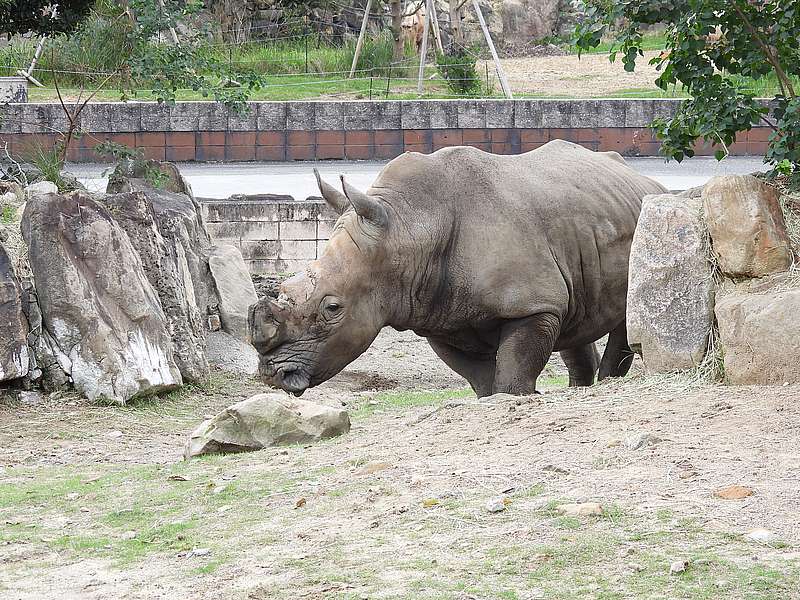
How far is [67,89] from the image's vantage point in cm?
2097

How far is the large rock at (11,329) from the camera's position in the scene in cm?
851

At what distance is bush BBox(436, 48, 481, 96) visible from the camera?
70.4 ft

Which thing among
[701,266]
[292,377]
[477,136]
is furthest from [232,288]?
[477,136]

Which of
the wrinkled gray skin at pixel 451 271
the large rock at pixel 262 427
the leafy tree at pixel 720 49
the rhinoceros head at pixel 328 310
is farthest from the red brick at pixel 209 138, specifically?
the large rock at pixel 262 427

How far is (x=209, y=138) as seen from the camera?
17.6m

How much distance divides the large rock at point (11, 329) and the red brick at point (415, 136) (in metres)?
9.70

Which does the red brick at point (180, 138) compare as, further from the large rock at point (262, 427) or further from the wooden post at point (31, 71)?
the large rock at point (262, 427)

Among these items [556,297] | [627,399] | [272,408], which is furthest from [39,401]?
[627,399]

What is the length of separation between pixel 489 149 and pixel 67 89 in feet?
23.9

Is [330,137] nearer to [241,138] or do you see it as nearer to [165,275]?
[241,138]

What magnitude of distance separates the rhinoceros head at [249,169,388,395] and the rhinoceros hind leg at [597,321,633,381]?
2.42m

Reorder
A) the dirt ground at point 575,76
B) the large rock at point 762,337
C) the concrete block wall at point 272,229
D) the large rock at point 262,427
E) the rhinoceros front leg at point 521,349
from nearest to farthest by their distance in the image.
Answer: the large rock at point 762,337 → the large rock at point 262,427 → the rhinoceros front leg at point 521,349 → the concrete block wall at point 272,229 → the dirt ground at point 575,76

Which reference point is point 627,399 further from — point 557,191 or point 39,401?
point 39,401

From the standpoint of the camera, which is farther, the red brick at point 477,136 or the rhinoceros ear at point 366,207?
the red brick at point 477,136
